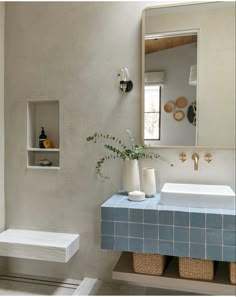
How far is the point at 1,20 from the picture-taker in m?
2.49

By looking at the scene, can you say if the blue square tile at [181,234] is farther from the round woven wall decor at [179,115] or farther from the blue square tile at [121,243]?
the round woven wall decor at [179,115]

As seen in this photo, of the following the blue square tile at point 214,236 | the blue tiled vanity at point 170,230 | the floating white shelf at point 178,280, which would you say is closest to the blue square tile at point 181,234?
the blue tiled vanity at point 170,230

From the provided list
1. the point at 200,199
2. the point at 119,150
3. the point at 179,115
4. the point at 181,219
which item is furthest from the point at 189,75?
the point at 181,219

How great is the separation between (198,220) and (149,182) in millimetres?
512

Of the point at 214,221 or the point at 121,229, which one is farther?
the point at 121,229

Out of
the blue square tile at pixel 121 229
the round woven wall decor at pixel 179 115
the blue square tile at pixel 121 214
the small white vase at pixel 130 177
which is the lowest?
the blue square tile at pixel 121 229

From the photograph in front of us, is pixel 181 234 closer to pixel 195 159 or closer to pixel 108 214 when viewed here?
pixel 108 214

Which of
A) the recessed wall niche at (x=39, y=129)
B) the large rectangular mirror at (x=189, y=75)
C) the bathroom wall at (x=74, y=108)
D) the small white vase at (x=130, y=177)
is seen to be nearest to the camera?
the large rectangular mirror at (x=189, y=75)

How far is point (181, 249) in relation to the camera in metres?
1.75

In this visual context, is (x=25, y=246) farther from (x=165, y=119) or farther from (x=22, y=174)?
(x=165, y=119)

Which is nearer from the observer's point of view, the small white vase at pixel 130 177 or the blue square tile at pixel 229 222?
the blue square tile at pixel 229 222

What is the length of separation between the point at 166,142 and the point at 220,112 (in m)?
0.44

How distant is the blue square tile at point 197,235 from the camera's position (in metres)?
1.71

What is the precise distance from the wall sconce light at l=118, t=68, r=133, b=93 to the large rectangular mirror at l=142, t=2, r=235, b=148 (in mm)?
128
